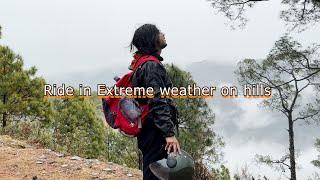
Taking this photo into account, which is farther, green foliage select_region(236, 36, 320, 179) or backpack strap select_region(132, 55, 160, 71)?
green foliage select_region(236, 36, 320, 179)

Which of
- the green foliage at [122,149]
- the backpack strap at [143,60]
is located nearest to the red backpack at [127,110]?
the backpack strap at [143,60]

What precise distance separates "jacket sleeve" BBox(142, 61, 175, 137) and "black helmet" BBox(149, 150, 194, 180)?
0.16 m

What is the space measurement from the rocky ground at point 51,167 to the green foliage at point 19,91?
58.5ft

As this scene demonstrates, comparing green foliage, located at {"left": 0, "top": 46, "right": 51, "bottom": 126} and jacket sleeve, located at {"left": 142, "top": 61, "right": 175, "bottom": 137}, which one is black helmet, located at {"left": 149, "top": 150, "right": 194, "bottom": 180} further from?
green foliage, located at {"left": 0, "top": 46, "right": 51, "bottom": 126}

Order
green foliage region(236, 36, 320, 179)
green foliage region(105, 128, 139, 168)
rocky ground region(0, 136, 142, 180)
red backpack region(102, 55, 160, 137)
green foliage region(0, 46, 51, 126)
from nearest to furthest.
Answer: red backpack region(102, 55, 160, 137)
rocky ground region(0, 136, 142, 180)
green foliage region(236, 36, 320, 179)
green foliage region(0, 46, 51, 126)
green foliage region(105, 128, 139, 168)

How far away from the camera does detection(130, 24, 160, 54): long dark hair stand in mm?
3658

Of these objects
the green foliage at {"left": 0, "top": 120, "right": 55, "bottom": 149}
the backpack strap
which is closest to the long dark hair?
the backpack strap

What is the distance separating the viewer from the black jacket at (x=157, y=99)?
3.45 meters

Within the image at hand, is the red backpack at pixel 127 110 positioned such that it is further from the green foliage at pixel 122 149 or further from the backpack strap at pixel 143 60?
the green foliage at pixel 122 149

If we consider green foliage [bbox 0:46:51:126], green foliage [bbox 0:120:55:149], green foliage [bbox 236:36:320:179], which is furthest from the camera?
green foliage [bbox 0:46:51:126]

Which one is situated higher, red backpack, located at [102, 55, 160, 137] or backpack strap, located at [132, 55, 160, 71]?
backpack strap, located at [132, 55, 160, 71]

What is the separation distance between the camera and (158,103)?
3475mm

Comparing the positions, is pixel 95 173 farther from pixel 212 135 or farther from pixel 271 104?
pixel 212 135

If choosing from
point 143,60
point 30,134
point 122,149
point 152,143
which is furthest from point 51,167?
point 122,149
